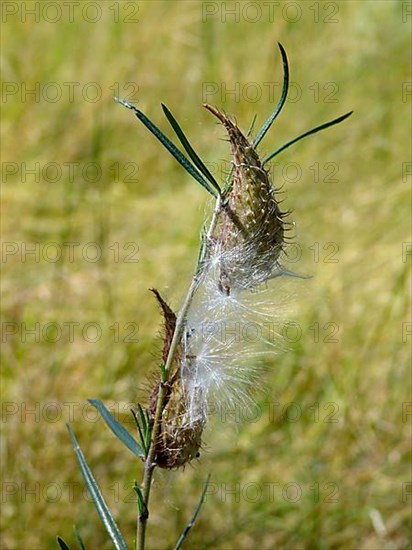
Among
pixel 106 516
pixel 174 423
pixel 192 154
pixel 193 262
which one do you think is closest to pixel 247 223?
pixel 192 154

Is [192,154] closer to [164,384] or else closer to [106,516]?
[164,384]

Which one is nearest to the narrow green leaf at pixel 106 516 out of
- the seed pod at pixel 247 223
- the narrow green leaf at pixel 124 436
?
the narrow green leaf at pixel 124 436

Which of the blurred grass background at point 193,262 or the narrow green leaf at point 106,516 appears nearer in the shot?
the narrow green leaf at point 106,516

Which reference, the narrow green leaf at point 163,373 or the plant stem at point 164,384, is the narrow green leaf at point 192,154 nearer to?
the plant stem at point 164,384

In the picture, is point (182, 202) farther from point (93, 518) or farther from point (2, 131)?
point (93, 518)

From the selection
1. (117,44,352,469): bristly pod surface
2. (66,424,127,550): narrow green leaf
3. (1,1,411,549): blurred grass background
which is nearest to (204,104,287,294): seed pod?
(117,44,352,469): bristly pod surface

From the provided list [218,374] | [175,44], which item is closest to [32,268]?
[175,44]

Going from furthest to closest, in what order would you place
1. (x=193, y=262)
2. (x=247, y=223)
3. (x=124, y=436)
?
1. (x=193, y=262)
2. (x=124, y=436)
3. (x=247, y=223)
